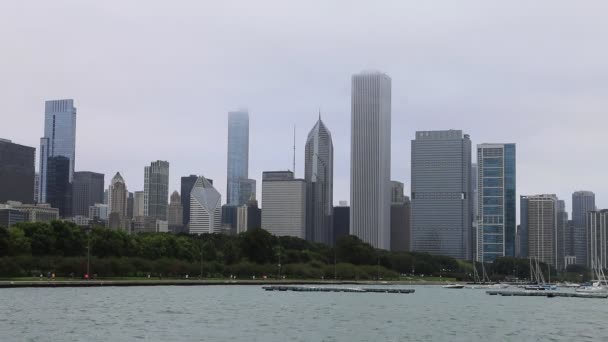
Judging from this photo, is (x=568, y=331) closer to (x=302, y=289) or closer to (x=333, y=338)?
(x=333, y=338)

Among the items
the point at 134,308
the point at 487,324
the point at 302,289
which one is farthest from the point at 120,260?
the point at 487,324

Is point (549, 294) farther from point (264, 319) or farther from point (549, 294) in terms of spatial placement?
point (264, 319)

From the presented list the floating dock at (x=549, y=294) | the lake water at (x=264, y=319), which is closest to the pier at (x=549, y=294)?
the floating dock at (x=549, y=294)

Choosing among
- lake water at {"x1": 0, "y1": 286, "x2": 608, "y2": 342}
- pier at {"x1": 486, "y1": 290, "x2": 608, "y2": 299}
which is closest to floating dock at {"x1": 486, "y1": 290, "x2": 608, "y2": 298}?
pier at {"x1": 486, "y1": 290, "x2": 608, "y2": 299}

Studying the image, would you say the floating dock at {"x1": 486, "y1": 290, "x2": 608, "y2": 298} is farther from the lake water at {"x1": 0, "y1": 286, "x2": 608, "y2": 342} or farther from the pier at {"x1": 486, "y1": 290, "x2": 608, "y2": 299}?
the lake water at {"x1": 0, "y1": 286, "x2": 608, "y2": 342}

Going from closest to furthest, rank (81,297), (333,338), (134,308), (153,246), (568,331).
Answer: (333,338) < (568,331) < (134,308) < (81,297) < (153,246)

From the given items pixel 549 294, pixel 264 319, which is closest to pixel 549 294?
pixel 549 294

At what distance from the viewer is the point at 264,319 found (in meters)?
88.8

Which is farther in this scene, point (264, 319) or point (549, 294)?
point (549, 294)

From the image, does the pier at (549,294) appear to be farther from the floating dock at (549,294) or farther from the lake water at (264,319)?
the lake water at (264,319)

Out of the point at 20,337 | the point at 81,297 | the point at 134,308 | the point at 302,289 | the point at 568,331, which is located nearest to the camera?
the point at 20,337

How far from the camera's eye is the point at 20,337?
218 ft

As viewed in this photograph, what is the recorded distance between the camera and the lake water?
73.1 meters

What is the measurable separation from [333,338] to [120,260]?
10346 centimetres
